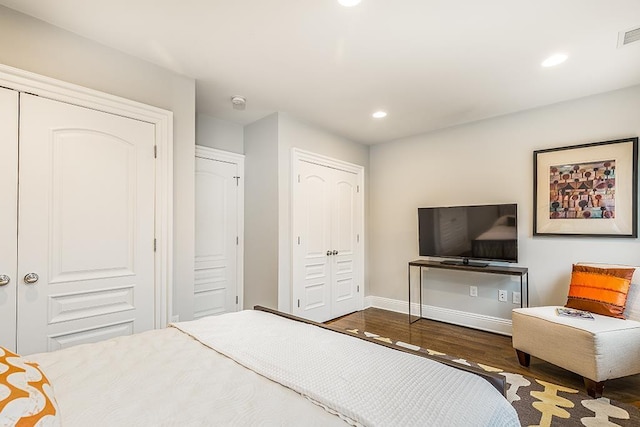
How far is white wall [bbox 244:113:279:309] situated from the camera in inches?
137

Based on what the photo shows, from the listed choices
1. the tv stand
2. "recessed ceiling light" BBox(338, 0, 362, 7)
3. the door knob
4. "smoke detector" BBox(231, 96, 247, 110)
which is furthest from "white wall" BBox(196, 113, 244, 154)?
the tv stand

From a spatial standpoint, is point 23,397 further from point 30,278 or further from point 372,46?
point 372,46

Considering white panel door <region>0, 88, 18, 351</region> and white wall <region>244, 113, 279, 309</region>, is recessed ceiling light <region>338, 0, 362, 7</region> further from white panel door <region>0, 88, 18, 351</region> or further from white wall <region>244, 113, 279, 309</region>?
white panel door <region>0, 88, 18, 351</region>

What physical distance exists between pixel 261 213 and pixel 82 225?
5.89 feet

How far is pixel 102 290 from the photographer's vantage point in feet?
7.06

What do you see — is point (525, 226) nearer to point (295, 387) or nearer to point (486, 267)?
point (486, 267)

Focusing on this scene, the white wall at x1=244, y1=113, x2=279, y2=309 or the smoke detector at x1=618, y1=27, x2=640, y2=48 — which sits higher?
the smoke detector at x1=618, y1=27, x2=640, y2=48

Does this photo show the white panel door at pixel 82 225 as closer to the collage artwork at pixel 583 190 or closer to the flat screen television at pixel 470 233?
the flat screen television at pixel 470 233

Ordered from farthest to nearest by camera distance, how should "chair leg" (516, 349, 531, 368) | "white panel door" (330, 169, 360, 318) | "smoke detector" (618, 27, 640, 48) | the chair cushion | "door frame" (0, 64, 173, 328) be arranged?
"white panel door" (330, 169, 360, 318), "chair leg" (516, 349, 531, 368), "door frame" (0, 64, 173, 328), the chair cushion, "smoke detector" (618, 27, 640, 48)

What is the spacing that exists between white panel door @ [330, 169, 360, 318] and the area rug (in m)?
2.25

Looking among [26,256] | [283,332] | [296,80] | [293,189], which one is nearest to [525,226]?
[293,189]

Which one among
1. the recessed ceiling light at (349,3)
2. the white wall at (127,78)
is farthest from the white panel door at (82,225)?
the recessed ceiling light at (349,3)

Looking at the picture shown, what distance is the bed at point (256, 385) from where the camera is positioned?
Answer: 2.91ft

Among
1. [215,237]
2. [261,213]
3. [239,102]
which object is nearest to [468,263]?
[261,213]
